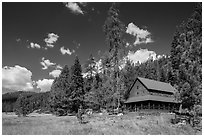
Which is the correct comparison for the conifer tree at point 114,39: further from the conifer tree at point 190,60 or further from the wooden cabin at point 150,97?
the conifer tree at point 190,60

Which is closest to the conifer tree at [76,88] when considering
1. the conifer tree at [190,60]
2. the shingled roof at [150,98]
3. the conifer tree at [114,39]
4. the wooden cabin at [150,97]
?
the wooden cabin at [150,97]

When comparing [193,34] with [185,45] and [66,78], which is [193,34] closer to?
[185,45]

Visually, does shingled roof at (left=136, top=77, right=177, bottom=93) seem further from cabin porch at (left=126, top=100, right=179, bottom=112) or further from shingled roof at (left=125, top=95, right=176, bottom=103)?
cabin porch at (left=126, top=100, right=179, bottom=112)

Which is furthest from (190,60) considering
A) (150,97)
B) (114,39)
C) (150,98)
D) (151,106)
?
(151,106)

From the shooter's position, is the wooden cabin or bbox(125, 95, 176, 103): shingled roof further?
the wooden cabin

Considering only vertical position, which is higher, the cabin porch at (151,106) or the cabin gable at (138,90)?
the cabin gable at (138,90)

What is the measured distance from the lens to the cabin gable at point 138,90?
41844 mm

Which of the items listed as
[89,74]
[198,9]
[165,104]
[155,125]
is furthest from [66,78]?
[198,9]

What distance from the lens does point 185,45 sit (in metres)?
17.6

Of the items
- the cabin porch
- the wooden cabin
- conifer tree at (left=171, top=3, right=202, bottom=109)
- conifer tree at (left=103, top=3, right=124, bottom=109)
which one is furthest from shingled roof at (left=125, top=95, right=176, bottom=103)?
conifer tree at (left=171, top=3, right=202, bottom=109)

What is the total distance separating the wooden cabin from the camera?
39312mm

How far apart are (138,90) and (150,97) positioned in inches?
163

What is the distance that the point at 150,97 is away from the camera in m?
39.2

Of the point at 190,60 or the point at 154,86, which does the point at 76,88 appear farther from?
the point at 190,60
